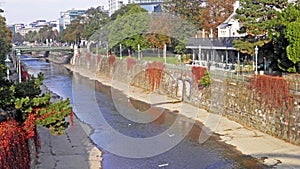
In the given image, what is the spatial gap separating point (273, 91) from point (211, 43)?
15.3 meters

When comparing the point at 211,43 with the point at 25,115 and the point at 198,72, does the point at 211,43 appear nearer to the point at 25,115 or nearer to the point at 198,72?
the point at 198,72

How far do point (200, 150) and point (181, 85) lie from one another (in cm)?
1172

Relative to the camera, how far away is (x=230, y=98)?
22047mm

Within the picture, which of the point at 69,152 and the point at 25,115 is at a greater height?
the point at 25,115

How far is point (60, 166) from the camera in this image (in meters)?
14.5

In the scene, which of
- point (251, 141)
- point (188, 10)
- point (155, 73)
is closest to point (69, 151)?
point (251, 141)

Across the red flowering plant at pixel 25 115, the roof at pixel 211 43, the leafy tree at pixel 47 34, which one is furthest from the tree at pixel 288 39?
the leafy tree at pixel 47 34

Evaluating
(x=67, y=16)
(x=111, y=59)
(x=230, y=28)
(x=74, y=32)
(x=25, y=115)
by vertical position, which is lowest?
(x=25, y=115)

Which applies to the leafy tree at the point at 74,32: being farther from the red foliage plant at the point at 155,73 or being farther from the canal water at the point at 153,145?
the red foliage plant at the point at 155,73

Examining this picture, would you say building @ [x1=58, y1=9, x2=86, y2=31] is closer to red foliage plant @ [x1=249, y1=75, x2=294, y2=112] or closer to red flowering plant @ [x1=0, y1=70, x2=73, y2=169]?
red foliage plant @ [x1=249, y1=75, x2=294, y2=112]

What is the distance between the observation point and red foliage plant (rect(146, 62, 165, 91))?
1247 inches

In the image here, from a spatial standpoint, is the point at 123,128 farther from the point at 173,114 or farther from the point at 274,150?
the point at 274,150

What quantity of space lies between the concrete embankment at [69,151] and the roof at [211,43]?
14.4 metres

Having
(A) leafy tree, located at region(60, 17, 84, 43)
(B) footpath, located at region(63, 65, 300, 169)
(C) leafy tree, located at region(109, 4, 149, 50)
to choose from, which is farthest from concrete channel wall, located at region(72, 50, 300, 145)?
(A) leafy tree, located at region(60, 17, 84, 43)
